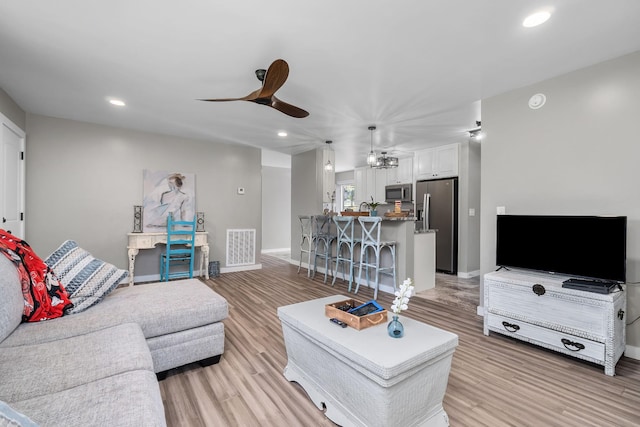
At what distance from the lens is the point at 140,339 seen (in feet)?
5.29

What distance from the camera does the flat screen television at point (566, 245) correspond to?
2.20 m

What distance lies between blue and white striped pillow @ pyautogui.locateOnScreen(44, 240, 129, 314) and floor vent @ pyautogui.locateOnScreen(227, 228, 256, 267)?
3.24 meters

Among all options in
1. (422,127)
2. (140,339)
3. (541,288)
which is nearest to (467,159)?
(422,127)

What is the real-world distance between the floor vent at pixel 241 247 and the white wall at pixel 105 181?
130 millimetres

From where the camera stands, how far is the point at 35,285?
182 cm

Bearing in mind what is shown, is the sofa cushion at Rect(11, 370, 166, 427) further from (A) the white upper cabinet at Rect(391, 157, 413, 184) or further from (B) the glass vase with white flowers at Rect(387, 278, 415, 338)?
(A) the white upper cabinet at Rect(391, 157, 413, 184)

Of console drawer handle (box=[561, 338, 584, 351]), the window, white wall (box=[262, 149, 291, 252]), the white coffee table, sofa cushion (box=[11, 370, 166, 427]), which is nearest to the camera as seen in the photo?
sofa cushion (box=[11, 370, 166, 427])

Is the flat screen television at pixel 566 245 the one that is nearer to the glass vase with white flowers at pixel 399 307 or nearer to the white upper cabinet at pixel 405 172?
the glass vase with white flowers at pixel 399 307

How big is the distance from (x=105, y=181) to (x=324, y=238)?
11.4 ft

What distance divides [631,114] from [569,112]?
0.40m

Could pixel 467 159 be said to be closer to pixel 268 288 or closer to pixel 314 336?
pixel 268 288

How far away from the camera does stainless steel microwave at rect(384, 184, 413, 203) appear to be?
239 inches

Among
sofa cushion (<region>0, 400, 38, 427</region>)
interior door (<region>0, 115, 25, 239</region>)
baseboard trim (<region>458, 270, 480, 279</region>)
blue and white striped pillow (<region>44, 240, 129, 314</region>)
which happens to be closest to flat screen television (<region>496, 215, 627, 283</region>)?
baseboard trim (<region>458, 270, 480, 279</region>)

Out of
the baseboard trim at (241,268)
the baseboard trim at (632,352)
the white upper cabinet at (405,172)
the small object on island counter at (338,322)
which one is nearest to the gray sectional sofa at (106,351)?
→ the small object on island counter at (338,322)
